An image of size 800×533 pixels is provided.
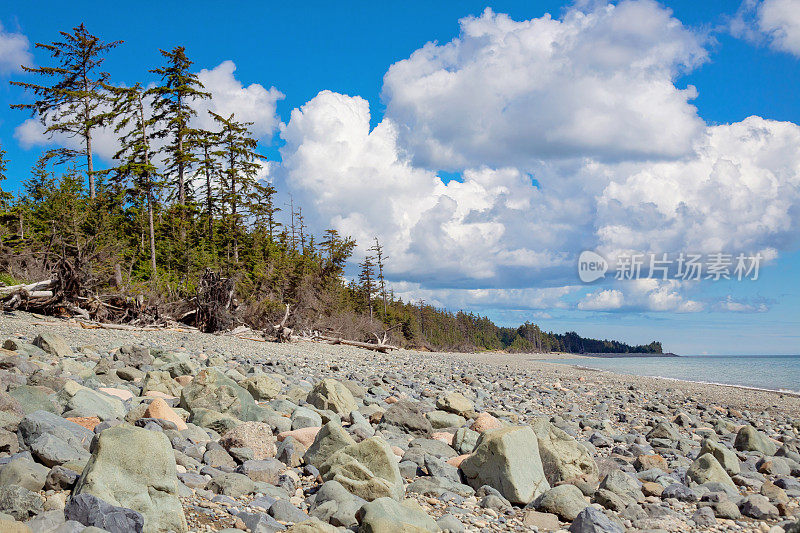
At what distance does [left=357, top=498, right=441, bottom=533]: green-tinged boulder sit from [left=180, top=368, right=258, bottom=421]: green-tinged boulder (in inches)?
119

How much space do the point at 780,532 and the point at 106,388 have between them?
7283 mm

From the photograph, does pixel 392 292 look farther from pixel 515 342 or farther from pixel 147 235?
pixel 515 342

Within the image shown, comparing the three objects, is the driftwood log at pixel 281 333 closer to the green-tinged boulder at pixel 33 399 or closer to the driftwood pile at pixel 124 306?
the driftwood pile at pixel 124 306

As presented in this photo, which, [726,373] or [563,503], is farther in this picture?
[726,373]

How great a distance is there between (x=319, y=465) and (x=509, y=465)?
1722 mm

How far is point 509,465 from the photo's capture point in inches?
192

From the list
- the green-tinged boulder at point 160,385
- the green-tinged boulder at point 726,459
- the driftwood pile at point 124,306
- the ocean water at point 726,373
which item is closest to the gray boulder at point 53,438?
the green-tinged boulder at point 160,385

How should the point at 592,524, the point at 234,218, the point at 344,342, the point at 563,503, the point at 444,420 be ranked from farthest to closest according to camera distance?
the point at 234,218, the point at 344,342, the point at 444,420, the point at 563,503, the point at 592,524

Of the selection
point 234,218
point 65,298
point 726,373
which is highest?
point 234,218

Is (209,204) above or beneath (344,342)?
above

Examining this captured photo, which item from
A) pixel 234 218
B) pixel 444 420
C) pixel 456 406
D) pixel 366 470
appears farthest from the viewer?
pixel 234 218

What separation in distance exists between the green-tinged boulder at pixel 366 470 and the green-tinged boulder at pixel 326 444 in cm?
17

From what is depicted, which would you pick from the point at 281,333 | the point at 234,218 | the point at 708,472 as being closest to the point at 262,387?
the point at 708,472

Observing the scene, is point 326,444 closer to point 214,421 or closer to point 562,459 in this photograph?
point 214,421
